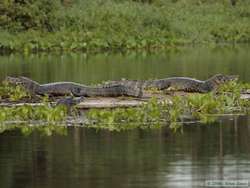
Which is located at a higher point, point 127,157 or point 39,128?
point 39,128

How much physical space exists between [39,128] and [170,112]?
2.16m

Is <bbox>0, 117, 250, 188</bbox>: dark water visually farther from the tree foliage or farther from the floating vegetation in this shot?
the tree foliage

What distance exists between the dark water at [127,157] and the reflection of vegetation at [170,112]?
26.8 inches

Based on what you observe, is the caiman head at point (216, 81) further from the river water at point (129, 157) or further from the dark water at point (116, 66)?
the dark water at point (116, 66)

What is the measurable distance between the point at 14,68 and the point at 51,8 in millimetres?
16520

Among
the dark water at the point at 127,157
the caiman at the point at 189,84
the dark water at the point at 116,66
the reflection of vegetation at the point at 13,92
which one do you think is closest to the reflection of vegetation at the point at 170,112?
the dark water at the point at 127,157

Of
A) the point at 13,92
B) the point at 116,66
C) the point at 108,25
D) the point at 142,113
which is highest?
the point at 108,25

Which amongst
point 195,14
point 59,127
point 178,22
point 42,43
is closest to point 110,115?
point 59,127

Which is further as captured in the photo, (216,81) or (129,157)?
(216,81)

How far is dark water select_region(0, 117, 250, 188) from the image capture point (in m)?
10.7

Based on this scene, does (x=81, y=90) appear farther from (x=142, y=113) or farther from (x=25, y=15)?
(x=25, y=15)

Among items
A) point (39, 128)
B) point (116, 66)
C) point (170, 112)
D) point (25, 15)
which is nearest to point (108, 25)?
point (25, 15)

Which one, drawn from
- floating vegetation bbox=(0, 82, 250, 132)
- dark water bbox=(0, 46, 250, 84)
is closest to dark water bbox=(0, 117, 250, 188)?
floating vegetation bbox=(0, 82, 250, 132)

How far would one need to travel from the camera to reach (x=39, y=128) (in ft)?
49.1
